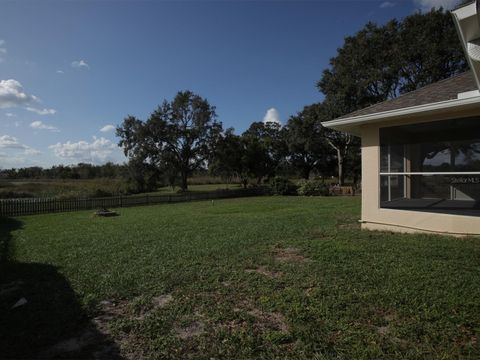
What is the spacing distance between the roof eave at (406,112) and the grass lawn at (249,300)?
2.70m

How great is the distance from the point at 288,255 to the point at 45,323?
3.83 metres

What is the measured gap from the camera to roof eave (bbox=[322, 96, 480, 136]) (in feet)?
20.1

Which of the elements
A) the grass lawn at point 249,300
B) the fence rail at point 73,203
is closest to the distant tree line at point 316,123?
the fence rail at point 73,203

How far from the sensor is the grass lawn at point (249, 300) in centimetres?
274

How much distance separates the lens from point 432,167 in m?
7.21

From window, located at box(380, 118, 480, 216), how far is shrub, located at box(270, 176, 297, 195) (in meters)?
18.6

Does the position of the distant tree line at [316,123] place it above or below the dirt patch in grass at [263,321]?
above

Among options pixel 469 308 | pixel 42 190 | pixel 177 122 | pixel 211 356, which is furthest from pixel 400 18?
pixel 42 190

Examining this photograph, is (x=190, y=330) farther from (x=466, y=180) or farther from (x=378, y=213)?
(x=466, y=180)

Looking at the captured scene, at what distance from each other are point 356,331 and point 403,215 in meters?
5.33

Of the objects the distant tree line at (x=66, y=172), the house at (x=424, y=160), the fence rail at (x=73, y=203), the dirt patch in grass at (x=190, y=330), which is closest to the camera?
the dirt patch in grass at (x=190, y=330)

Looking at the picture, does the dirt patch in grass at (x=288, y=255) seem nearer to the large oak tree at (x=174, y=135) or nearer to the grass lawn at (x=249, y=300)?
the grass lawn at (x=249, y=300)

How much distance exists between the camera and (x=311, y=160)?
42531mm

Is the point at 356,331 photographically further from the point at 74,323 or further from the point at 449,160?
the point at 449,160
